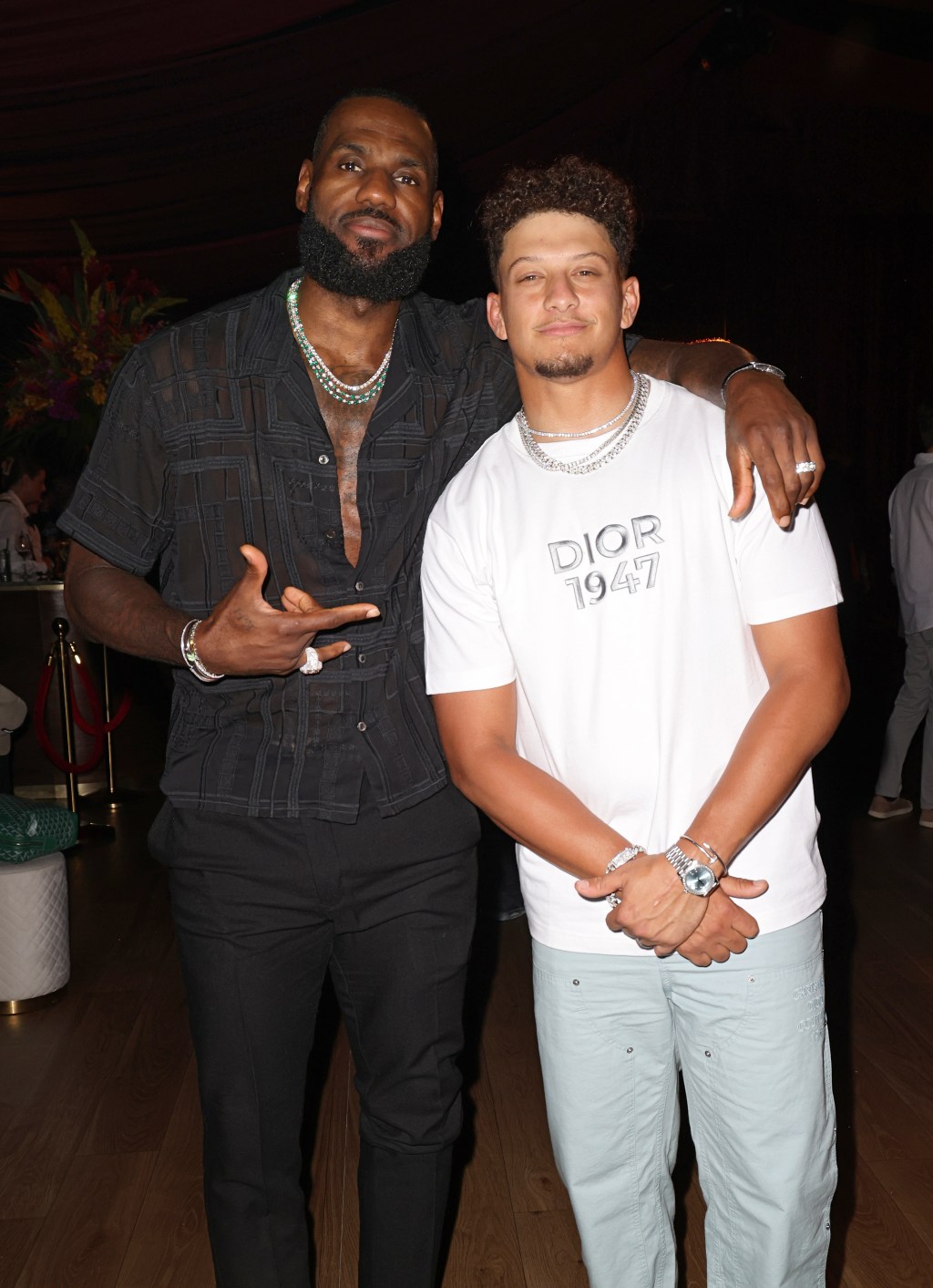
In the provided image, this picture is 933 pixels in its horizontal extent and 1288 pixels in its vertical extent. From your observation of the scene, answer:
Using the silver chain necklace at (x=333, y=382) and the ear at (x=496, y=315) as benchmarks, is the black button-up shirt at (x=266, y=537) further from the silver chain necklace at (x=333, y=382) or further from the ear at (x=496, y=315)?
the ear at (x=496, y=315)

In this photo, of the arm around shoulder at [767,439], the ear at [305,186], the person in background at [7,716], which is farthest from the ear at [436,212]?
the person in background at [7,716]

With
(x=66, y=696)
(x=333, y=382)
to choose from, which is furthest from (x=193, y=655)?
(x=66, y=696)

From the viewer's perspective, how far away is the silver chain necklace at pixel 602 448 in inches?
66.1

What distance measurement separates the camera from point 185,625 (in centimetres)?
175

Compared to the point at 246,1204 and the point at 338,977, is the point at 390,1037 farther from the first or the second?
the point at 246,1204

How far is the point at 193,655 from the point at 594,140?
7182 mm

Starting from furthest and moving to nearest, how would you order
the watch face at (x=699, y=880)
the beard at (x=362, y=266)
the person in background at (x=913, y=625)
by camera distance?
the person in background at (x=913, y=625) < the beard at (x=362, y=266) < the watch face at (x=699, y=880)

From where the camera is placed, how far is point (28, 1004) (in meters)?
3.62

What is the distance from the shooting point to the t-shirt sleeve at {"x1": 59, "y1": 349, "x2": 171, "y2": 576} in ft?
6.12

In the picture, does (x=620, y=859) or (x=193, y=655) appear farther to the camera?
(x=193, y=655)

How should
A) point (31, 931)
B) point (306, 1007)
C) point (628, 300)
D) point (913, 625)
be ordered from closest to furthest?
1. point (628, 300)
2. point (306, 1007)
3. point (31, 931)
4. point (913, 625)

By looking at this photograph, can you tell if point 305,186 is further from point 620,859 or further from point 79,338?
point 79,338

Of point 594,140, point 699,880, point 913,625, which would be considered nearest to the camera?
point 699,880

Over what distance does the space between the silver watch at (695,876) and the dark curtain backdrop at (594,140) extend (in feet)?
14.6
